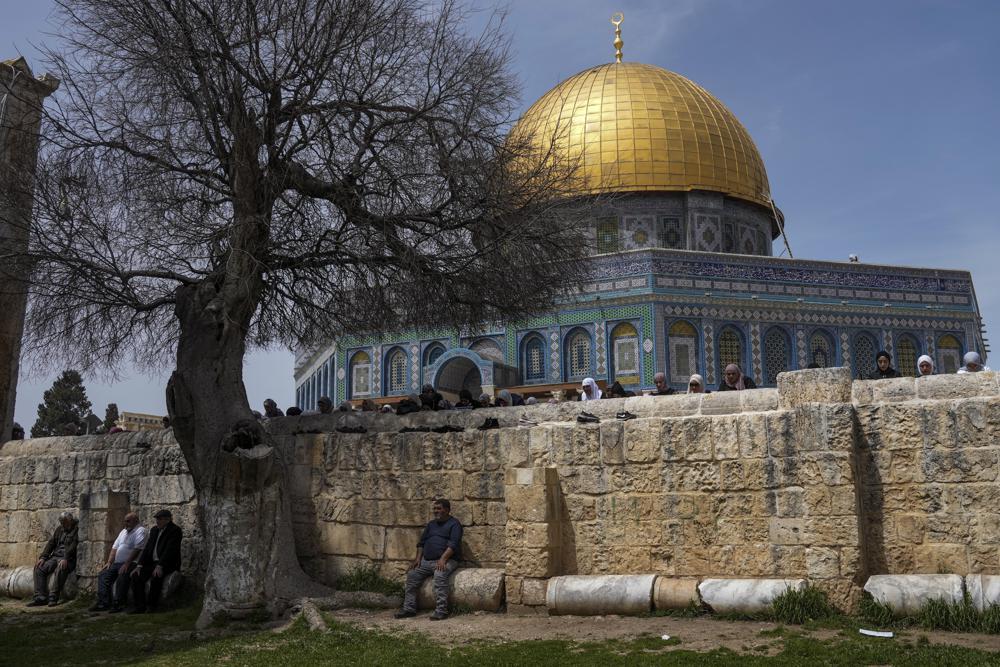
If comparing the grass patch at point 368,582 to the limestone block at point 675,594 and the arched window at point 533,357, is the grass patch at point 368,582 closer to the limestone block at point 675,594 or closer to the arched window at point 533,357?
the limestone block at point 675,594

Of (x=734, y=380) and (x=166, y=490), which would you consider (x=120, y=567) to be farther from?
(x=734, y=380)

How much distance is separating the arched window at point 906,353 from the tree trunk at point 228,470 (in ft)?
79.7

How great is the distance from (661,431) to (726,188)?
2596 centimetres

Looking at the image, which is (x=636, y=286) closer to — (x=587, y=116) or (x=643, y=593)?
(x=587, y=116)

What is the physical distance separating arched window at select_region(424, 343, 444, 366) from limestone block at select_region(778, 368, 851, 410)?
74.9ft

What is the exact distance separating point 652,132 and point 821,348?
8.96 m

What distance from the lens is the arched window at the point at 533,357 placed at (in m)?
28.6

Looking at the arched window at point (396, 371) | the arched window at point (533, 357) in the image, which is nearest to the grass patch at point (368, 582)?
the arched window at point (533, 357)

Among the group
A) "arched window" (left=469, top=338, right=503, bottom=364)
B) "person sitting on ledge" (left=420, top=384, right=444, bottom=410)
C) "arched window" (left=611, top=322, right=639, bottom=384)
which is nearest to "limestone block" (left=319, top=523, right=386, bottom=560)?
"person sitting on ledge" (left=420, top=384, right=444, bottom=410)

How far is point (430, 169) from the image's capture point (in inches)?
391

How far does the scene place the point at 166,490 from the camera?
10383 mm

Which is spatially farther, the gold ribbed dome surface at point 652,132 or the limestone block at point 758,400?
the gold ribbed dome surface at point 652,132

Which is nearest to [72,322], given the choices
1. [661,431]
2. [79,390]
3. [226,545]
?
[226,545]

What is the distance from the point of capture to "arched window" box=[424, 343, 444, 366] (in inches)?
1179
